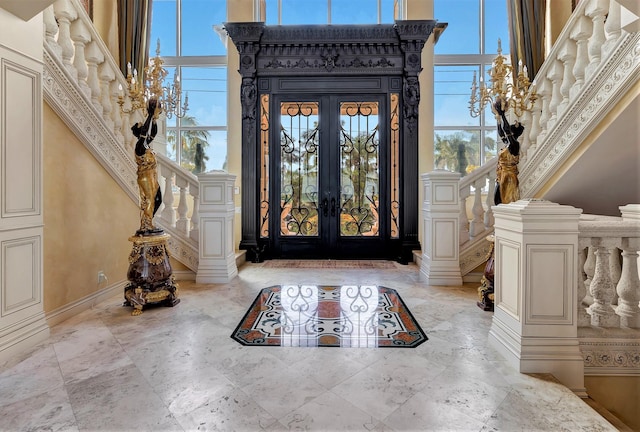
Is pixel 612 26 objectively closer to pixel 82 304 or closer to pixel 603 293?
pixel 603 293

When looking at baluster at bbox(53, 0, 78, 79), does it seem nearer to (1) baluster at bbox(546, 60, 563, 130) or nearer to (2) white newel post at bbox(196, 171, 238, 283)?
(2) white newel post at bbox(196, 171, 238, 283)

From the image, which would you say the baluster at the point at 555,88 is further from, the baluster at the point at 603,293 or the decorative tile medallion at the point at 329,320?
the decorative tile medallion at the point at 329,320

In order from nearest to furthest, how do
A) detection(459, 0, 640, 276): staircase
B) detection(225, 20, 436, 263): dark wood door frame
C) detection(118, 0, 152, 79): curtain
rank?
detection(459, 0, 640, 276): staircase → detection(118, 0, 152, 79): curtain → detection(225, 20, 436, 263): dark wood door frame

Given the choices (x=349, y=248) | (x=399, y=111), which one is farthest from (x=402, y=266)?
(x=399, y=111)

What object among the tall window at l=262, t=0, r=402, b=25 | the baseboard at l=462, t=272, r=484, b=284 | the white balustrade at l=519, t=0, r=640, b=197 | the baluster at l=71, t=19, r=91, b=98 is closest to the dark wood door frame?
the tall window at l=262, t=0, r=402, b=25

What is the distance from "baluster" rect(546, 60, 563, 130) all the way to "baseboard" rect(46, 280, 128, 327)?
483 centimetres

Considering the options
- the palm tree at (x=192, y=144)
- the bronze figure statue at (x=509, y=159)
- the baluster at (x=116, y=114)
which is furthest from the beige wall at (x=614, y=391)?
the palm tree at (x=192, y=144)

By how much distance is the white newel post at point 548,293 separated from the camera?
6.24 ft

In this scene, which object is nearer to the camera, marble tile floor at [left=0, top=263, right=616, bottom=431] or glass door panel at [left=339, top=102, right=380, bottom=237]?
marble tile floor at [left=0, top=263, right=616, bottom=431]

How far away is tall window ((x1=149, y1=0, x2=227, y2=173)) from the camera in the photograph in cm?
588

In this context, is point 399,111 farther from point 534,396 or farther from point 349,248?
point 534,396

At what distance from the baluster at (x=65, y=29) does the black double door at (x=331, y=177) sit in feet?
9.05

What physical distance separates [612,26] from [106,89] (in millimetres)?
4660

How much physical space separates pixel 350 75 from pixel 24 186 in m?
4.35
